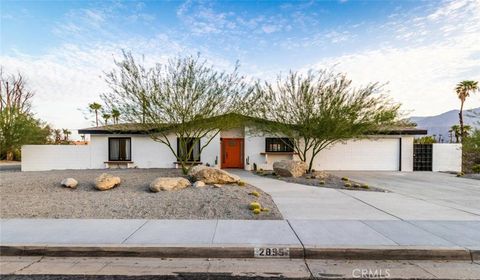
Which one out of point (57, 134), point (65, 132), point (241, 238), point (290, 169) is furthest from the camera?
point (65, 132)

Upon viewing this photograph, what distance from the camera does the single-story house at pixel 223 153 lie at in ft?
56.5

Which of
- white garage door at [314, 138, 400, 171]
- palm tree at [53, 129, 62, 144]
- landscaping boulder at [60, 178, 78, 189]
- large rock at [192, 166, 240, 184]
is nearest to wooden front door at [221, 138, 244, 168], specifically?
white garage door at [314, 138, 400, 171]

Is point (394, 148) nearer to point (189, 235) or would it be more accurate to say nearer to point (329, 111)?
point (329, 111)

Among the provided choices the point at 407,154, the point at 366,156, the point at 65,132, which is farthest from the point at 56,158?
the point at 407,154

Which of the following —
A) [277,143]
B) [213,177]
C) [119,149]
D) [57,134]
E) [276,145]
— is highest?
[57,134]

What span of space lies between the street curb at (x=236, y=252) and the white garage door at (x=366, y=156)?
1380 cm

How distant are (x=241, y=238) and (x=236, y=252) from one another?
455 millimetres

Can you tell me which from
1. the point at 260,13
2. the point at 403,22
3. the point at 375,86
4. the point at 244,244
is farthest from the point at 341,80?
the point at 244,244

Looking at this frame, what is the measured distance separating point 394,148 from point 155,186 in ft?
55.3

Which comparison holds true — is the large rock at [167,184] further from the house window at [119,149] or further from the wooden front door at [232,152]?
the house window at [119,149]

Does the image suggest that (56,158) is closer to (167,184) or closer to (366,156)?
(167,184)

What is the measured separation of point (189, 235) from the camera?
4.92 m

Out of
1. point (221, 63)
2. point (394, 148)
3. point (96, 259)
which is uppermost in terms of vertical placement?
point (221, 63)
